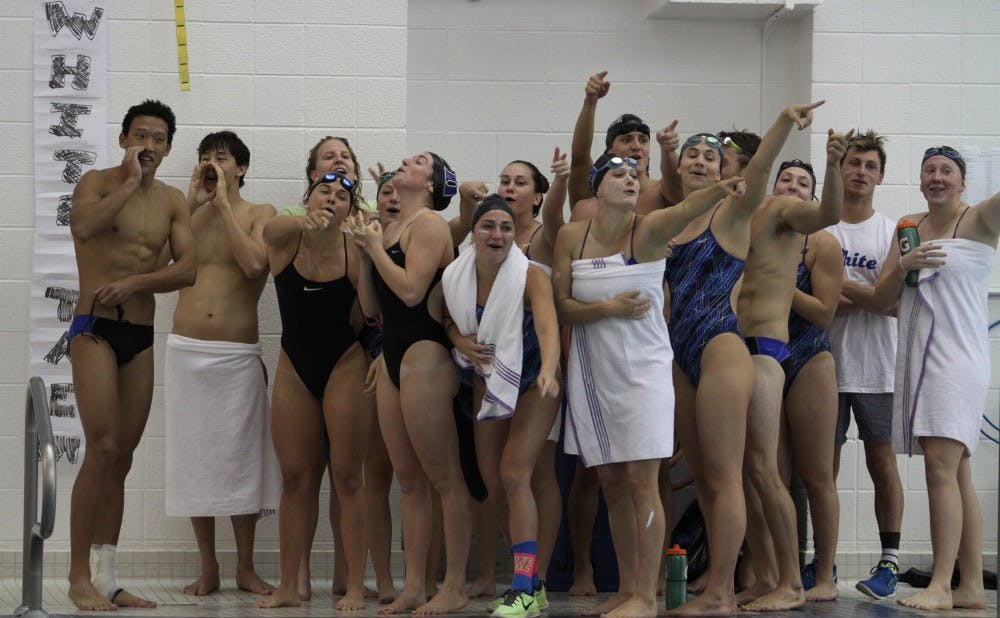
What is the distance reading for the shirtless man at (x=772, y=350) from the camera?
614 cm

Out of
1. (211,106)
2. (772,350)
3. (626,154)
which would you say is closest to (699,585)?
(772,350)

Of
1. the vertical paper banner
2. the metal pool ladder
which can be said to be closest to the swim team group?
the vertical paper banner

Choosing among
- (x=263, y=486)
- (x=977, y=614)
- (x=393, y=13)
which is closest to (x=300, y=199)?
(x=393, y=13)

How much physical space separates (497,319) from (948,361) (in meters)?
2.15

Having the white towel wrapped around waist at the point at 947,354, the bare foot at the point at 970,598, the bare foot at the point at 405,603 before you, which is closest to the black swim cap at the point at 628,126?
the white towel wrapped around waist at the point at 947,354

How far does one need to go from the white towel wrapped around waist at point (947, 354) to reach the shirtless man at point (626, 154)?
130 cm

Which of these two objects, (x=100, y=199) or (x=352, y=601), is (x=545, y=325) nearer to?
(x=352, y=601)

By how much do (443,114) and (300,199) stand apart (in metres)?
1.16

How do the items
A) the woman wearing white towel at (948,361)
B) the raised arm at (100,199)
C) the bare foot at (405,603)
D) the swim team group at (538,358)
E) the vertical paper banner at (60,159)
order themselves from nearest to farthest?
1. the swim team group at (538,358)
2. the bare foot at (405,603)
3. the woman wearing white towel at (948,361)
4. the raised arm at (100,199)
5. the vertical paper banner at (60,159)

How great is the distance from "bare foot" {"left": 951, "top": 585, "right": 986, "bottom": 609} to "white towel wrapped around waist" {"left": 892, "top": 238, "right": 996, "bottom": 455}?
64 cm

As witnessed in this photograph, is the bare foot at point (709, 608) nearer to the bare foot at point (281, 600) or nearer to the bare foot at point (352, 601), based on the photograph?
the bare foot at point (352, 601)

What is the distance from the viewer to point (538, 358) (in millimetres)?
6082

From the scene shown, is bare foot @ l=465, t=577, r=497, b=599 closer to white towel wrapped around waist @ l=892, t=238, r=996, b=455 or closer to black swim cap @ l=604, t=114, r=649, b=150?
white towel wrapped around waist @ l=892, t=238, r=996, b=455

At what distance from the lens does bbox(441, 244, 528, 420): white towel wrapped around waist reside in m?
5.83
